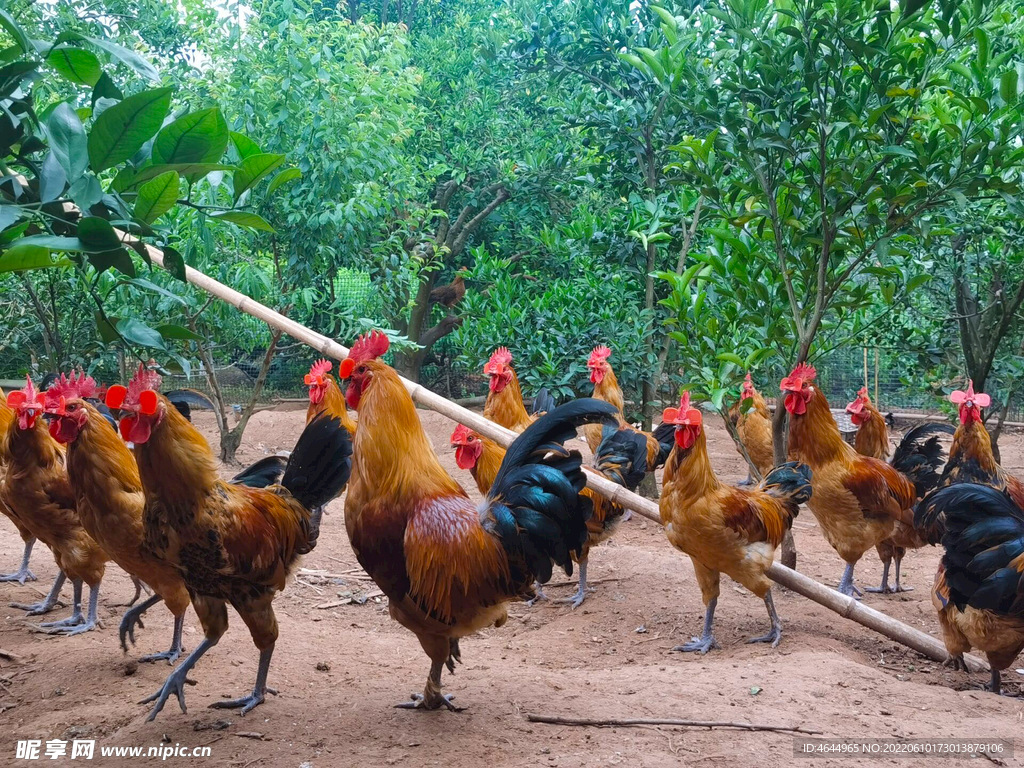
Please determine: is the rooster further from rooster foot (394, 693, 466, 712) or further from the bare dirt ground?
rooster foot (394, 693, 466, 712)

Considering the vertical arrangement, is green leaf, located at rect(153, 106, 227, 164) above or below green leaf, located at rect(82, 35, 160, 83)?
below

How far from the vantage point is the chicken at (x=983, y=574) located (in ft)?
13.6

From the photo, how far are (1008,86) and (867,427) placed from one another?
4.42m

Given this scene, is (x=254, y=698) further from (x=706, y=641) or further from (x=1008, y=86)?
(x=1008, y=86)

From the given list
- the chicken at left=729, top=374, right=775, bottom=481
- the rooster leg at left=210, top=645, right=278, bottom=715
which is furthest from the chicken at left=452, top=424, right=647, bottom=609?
the chicken at left=729, top=374, right=775, bottom=481

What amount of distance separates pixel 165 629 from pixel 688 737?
3526mm

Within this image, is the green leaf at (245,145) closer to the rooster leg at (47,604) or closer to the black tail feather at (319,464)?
the black tail feather at (319,464)

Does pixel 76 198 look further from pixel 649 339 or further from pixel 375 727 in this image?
pixel 649 339

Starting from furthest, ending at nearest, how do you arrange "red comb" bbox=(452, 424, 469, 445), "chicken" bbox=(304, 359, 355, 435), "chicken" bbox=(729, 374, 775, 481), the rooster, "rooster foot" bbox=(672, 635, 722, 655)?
"chicken" bbox=(729, 374, 775, 481) → the rooster → "chicken" bbox=(304, 359, 355, 435) → "red comb" bbox=(452, 424, 469, 445) → "rooster foot" bbox=(672, 635, 722, 655)

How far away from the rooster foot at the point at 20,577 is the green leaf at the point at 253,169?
17.9 feet

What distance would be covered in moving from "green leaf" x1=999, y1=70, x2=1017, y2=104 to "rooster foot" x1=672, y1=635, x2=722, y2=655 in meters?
3.71

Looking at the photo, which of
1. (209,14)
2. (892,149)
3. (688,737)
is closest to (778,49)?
(892,149)

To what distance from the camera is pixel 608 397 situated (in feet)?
26.5

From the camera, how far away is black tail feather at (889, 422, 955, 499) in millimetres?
6363
